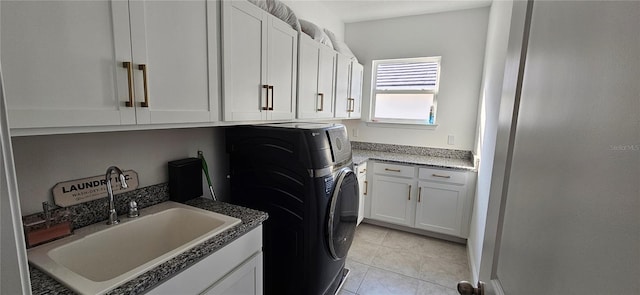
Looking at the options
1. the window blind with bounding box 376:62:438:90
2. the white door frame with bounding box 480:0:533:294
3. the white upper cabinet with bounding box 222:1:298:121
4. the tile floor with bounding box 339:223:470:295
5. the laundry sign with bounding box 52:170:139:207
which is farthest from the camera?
the window blind with bounding box 376:62:438:90

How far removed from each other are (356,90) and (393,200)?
140 centimetres

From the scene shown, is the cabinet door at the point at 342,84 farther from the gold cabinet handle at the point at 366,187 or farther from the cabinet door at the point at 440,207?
the cabinet door at the point at 440,207

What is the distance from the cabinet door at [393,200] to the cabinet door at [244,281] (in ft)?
6.67

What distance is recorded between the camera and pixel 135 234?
4.13 ft

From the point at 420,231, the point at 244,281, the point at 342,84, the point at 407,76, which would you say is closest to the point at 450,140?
the point at 407,76

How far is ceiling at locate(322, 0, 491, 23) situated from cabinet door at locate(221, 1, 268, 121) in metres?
1.67

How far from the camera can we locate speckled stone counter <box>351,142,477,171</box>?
2.90 metres

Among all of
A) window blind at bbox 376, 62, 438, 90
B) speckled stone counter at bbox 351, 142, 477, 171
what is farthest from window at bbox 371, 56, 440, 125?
speckled stone counter at bbox 351, 142, 477, 171

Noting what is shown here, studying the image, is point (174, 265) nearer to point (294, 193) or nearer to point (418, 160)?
point (294, 193)

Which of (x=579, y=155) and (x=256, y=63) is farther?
(x=256, y=63)

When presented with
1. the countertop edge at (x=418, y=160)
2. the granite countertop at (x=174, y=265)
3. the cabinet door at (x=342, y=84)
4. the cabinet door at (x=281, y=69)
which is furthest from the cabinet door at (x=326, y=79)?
the granite countertop at (x=174, y=265)

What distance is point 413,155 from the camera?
3.40m

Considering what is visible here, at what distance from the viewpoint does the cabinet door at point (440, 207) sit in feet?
9.26

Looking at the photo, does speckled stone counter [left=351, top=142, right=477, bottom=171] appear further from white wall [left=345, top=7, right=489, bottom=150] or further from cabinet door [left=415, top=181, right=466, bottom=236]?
cabinet door [left=415, top=181, right=466, bottom=236]
